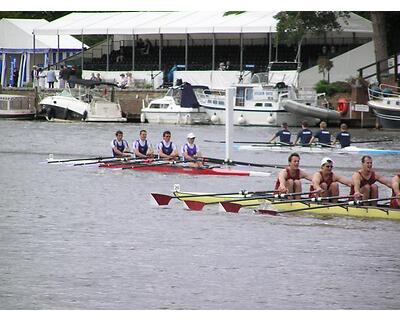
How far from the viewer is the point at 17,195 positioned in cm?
2389

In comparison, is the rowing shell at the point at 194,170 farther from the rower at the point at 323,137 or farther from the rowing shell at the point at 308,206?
the rowing shell at the point at 308,206

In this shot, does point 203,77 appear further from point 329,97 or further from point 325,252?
point 325,252

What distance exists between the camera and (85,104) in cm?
4312

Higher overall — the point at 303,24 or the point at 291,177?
the point at 303,24

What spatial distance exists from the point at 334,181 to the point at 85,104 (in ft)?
86.0

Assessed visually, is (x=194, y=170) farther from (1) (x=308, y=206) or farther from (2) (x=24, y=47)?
(2) (x=24, y=47)

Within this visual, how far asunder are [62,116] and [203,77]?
544 cm

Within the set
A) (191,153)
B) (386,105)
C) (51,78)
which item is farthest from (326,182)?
(51,78)

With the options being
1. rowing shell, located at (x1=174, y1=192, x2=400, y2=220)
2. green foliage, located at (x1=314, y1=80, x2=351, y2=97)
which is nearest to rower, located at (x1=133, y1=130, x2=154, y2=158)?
rowing shell, located at (x1=174, y1=192, x2=400, y2=220)

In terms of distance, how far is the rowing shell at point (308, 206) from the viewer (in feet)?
56.2

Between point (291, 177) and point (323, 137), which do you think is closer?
point (291, 177)

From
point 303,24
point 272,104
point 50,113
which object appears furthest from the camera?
point 50,113

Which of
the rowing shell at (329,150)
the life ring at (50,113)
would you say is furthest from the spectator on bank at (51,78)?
the rowing shell at (329,150)
